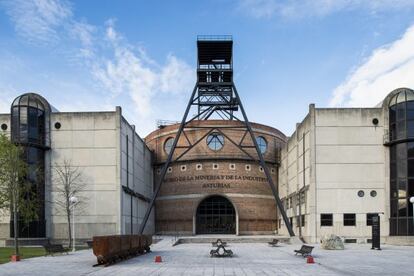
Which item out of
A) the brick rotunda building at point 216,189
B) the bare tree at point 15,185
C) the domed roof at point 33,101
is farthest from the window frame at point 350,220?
the domed roof at point 33,101

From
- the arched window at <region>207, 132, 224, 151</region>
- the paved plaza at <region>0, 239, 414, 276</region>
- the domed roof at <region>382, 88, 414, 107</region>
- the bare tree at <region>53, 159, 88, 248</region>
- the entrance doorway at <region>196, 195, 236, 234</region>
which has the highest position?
the domed roof at <region>382, 88, 414, 107</region>

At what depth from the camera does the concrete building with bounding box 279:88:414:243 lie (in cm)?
3672

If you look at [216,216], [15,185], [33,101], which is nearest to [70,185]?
[33,101]

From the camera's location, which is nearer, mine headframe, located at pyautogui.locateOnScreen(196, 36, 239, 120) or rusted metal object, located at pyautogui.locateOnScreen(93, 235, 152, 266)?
rusted metal object, located at pyautogui.locateOnScreen(93, 235, 152, 266)

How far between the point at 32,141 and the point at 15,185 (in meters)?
10.6

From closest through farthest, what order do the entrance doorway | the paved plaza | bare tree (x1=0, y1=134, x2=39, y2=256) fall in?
the paved plaza
bare tree (x1=0, y1=134, x2=39, y2=256)
the entrance doorway

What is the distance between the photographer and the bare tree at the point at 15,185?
27.9 m

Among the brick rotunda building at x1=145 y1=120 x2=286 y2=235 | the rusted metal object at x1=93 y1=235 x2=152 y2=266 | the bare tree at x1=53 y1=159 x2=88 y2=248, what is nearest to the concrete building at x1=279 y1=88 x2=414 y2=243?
the brick rotunda building at x1=145 y1=120 x2=286 y2=235

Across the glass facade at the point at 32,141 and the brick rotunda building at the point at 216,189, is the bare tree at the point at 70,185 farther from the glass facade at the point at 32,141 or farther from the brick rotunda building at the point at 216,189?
the brick rotunda building at the point at 216,189

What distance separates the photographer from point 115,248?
21.3 meters

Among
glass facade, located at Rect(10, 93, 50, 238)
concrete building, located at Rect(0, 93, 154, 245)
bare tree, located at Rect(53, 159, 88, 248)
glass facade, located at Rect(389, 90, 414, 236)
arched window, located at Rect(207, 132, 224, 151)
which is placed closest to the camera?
glass facade, located at Rect(389, 90, 414, 236)

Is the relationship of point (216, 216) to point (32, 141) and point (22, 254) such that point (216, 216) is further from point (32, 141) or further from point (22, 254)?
point (22, 254)

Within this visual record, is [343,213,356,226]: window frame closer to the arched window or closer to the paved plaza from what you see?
the paved plaza

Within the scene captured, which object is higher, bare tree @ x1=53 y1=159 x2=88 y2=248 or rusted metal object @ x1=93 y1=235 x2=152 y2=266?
bare tree @ x1=53 y1=159 x2=88 y2=248
